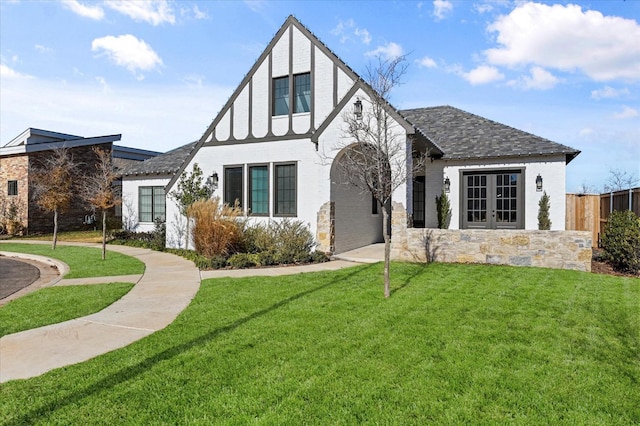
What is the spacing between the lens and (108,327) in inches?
219

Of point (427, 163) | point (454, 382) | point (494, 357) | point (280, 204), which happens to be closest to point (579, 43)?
point (427, 163)

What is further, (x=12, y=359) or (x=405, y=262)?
(x=405, y=262)

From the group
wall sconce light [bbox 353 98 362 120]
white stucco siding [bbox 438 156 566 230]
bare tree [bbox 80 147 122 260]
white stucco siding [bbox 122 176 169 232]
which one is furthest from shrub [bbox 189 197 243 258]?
white stucco siding [bbox 438 156 566 230]

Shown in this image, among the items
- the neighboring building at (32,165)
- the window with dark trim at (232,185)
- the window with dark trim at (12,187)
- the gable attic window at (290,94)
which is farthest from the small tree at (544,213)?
the window with dark trim at (12,187)

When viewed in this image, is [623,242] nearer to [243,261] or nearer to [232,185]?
[243,261]

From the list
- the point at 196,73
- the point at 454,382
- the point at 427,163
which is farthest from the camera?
the point at 427,163

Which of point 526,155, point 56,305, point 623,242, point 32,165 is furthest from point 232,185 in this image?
point 32,165

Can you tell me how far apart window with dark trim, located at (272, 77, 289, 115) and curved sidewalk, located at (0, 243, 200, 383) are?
801 cm

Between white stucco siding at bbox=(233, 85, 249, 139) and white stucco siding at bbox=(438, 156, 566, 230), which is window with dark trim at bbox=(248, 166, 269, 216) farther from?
white stucco siding at bbox=(438, 156, 566, 230)

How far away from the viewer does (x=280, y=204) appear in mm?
14102

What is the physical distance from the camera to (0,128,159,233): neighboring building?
70.3 feet

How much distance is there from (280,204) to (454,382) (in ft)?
35.8

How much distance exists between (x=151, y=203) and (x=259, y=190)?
312 inches

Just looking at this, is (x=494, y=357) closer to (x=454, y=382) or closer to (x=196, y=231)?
(x=454, y=382)
